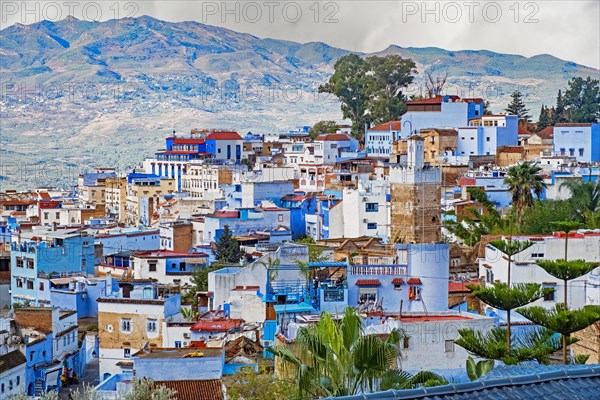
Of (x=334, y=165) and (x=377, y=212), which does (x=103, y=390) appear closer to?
(x=377, y=212)

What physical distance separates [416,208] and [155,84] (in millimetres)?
118658

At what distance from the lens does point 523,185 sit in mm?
33031

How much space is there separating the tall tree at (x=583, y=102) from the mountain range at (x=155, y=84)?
34.3m

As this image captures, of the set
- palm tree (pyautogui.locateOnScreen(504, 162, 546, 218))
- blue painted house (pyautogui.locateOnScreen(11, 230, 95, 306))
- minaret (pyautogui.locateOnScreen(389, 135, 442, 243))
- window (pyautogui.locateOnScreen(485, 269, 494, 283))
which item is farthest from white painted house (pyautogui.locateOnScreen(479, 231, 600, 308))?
blue painted house (pyautogui.locateOnScreen(11, 230, 95, 306))

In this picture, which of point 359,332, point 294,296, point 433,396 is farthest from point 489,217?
point 433,396

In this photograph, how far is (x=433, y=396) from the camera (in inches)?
271

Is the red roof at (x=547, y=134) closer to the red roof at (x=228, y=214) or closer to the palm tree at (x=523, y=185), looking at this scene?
the palm tree at (x=523, y=185)

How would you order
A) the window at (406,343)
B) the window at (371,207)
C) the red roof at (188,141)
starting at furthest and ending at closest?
the red roof at (188,141) → the window at (371,207) → the window at (406,343)

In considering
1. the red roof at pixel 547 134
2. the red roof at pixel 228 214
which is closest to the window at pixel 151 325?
the red roof at pixel 228 214

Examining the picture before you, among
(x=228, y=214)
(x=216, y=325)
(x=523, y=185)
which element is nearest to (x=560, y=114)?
(x=228, y=214)

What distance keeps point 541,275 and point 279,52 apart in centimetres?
15306

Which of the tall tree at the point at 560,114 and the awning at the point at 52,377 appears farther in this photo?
the tall tree at the point at 560,114

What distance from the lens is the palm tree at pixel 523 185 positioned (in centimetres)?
3278

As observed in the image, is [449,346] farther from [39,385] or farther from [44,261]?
[44,261]
